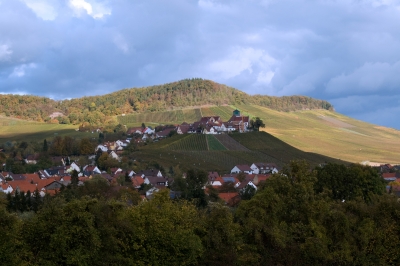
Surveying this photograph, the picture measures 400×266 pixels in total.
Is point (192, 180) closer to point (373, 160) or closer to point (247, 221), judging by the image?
point (247, 221)

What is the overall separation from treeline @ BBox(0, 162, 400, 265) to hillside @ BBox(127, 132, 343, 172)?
225 feet

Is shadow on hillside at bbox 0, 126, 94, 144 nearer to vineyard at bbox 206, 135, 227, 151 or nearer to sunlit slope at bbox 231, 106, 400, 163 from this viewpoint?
vineyard at bbox 206, 135, 227, 151

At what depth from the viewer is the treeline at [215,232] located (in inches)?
997

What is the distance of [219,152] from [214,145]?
7.16 meters

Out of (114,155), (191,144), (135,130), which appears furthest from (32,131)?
(191,144)

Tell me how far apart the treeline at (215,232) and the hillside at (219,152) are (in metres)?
68.7

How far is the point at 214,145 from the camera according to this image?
123 meters

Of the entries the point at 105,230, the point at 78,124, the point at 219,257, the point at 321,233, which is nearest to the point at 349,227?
the point at 321,233

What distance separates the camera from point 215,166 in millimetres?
103438

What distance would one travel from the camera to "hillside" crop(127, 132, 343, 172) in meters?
105

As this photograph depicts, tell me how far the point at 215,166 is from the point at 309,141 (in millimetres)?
56006

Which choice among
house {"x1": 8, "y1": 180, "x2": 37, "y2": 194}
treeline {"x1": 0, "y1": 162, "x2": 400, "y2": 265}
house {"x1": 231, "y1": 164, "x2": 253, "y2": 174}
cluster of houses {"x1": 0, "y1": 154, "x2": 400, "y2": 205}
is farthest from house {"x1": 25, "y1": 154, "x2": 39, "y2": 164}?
treeline {"x1": 0, "y1": 162, "x2": 400, "y2": 265}

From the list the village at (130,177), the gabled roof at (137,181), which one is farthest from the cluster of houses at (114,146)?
the gabled roof at (137,181)

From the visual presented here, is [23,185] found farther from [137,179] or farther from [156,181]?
[156,181]
